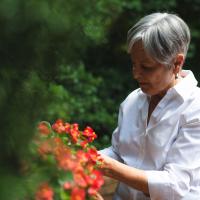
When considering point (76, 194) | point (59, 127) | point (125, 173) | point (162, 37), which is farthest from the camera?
point (162, 37)

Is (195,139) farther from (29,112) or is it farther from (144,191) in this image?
(29,112)

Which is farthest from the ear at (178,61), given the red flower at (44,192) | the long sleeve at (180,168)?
the red flower at (44,192)

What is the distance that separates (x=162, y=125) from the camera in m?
2.87

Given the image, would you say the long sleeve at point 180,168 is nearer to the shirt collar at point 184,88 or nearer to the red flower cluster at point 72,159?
the shirt collar at point 184,88

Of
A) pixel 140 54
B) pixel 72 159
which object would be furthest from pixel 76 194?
pixel 140 54

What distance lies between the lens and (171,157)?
2791 millimetres

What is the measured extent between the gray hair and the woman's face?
3 centimetres

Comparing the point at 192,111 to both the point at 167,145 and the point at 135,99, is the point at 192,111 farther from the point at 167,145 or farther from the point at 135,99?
the point at 135,99

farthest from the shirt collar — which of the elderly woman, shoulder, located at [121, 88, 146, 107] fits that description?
shoulder, located at [121, 88, 146, 107]

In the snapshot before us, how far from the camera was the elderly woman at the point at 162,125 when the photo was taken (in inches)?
107

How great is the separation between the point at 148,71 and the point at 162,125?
0.87ft

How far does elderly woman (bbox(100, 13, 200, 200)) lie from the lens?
271cm

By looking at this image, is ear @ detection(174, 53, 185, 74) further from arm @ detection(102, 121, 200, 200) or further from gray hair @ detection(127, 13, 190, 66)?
arm @ detection(102, 121, 200, 200)

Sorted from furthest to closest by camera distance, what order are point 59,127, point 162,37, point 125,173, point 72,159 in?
point 162,37 < point 125,173 < point 59,127 < point 72,159
